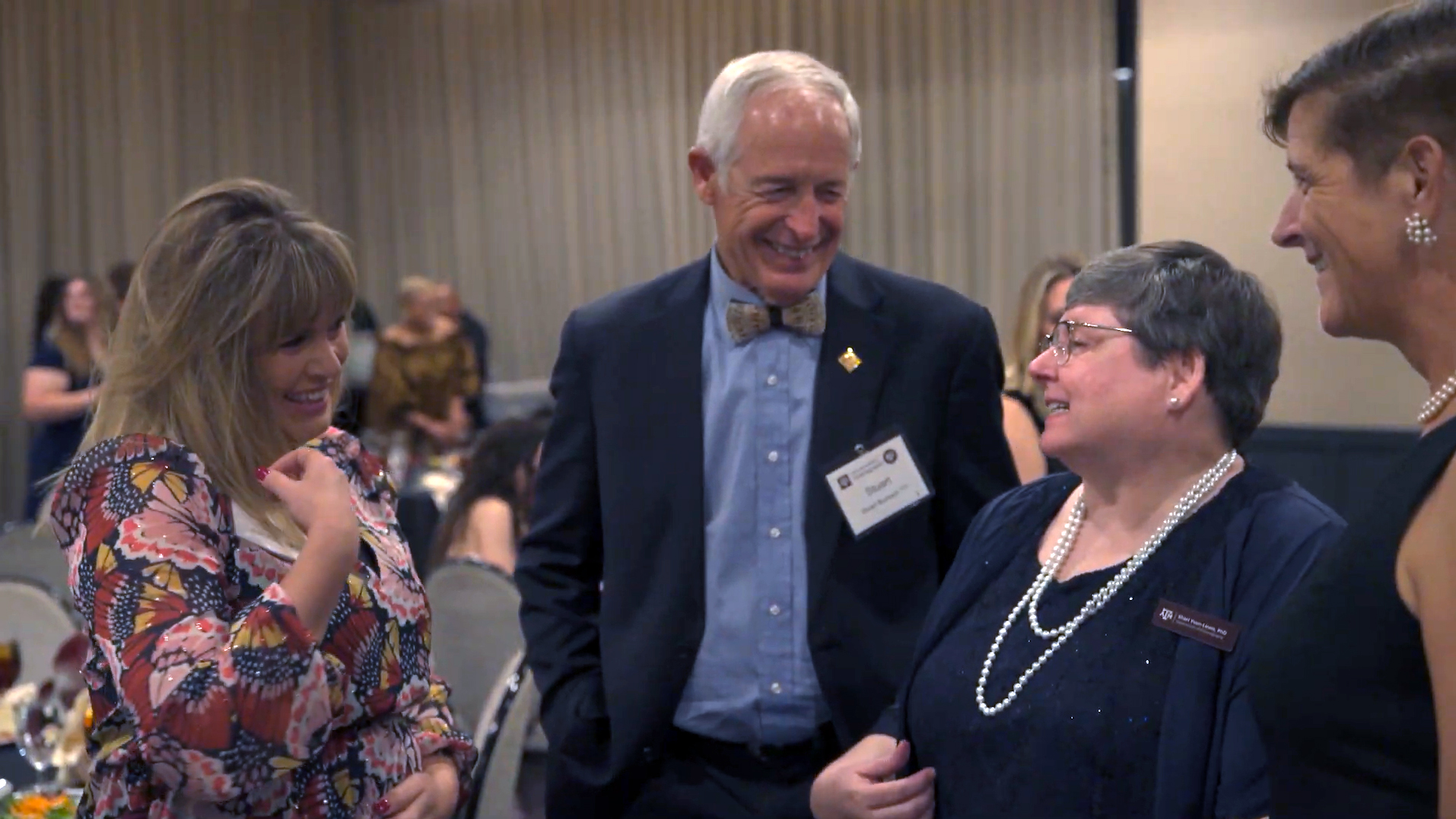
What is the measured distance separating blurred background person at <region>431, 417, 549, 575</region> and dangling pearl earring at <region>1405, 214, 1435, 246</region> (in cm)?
305

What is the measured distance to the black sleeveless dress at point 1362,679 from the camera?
106 cm

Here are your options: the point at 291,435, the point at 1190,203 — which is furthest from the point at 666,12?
the point at 291,435

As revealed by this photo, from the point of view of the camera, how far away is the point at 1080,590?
169cm

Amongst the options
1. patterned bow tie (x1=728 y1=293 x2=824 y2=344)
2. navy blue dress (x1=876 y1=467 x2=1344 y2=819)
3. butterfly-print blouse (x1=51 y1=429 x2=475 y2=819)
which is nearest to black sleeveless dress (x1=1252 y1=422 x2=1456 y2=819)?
navy blue dress (x1=876 y1=467 x2=1344 y2=819)

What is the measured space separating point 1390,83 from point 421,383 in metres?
7.20

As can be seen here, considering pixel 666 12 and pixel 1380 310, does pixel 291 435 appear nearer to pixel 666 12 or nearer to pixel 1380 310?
pixel 1380 310

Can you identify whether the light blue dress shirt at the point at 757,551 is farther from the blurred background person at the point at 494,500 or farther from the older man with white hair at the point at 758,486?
the blurred background person at the point at 494,500

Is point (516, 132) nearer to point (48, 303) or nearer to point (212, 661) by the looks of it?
point (48, 303)

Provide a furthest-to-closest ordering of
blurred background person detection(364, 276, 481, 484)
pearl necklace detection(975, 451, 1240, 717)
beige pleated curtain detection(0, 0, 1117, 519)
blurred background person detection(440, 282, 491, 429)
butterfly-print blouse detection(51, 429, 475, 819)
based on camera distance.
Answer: blurred background person detection(440, 282, 491, 429)
beige pleated curtain detection(0, 0, 1117, 519)
blurred background person detection(364, 276, 481, 484)
pearl necklace detection(975, 451, 1240, 717)
butterfly-print blouse detection(51, 429, 475, 819)

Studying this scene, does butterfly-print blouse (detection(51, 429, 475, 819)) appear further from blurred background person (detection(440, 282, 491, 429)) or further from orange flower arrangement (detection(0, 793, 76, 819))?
blurred background person (detection(440, 282, 491, 429))

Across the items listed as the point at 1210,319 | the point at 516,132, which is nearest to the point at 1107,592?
the point at 1210,319

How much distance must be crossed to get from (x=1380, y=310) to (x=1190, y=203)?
5.65m

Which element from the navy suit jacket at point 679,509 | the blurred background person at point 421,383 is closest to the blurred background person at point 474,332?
the blurred background person at point 421,383

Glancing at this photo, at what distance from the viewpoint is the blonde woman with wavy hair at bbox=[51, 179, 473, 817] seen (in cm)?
142
